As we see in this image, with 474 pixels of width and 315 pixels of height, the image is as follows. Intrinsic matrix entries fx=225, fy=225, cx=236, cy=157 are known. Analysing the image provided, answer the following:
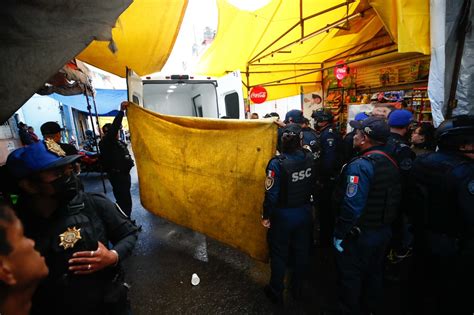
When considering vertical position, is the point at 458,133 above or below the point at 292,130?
below

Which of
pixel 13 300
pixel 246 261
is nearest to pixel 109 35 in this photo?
pixel 13 300

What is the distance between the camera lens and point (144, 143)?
411cm

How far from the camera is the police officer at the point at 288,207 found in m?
2.54

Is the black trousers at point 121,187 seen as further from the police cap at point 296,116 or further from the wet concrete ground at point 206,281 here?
the police cap at point 296,116

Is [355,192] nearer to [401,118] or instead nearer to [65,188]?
[401,118]

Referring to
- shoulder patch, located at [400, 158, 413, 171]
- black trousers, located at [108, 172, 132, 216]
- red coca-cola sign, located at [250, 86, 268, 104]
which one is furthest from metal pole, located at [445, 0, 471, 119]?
red coca-cola sign, located at [250, 86, 268, 104]

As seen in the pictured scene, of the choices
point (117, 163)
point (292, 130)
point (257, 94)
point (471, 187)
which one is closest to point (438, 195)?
point (471, 187)

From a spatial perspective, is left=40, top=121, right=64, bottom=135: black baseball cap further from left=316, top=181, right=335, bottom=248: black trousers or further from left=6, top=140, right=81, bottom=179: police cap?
left=316, top=181, right=335, bottom=248: black trousers

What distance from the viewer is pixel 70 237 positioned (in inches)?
54.8

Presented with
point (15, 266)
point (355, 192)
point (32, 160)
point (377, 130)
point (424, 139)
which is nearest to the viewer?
point (15, 266)

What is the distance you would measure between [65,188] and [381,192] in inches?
105

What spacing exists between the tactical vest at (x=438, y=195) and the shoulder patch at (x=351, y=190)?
81 centimetres

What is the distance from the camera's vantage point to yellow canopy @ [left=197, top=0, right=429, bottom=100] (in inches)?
167

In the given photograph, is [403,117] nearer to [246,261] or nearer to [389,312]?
[389,312]
